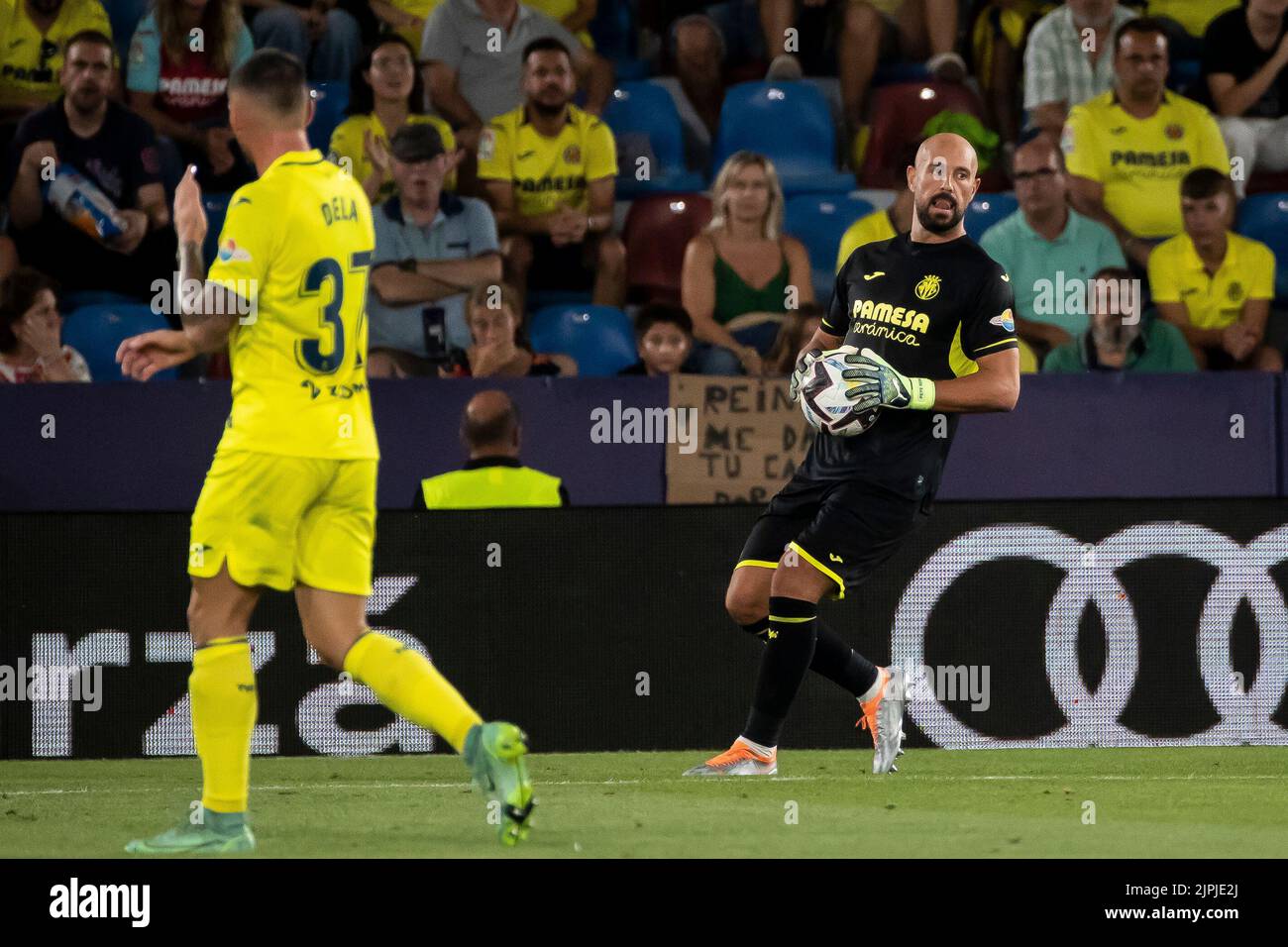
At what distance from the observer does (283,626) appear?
8367mm

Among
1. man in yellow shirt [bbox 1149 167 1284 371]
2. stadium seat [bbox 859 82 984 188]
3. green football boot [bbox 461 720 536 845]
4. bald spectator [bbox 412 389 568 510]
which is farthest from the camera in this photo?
stadium seat [bbox 859 82 984 188]

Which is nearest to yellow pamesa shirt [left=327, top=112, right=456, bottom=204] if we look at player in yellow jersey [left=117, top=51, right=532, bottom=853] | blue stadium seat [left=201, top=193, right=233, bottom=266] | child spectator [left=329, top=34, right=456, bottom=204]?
child spectator [left=329, top=34, right=456, bottom=204]

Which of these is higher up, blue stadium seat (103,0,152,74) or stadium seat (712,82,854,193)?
blue stadium seat (103,0,152,74)

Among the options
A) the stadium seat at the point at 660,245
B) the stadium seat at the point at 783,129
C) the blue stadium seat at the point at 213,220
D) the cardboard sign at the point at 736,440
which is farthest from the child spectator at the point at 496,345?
the stadium seat at the point at 783,129

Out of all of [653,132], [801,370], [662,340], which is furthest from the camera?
[653,132]

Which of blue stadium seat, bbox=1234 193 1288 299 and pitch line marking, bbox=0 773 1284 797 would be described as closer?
pitch line marking, bbox=0 773 1284 797

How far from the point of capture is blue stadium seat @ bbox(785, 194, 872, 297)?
11.2 meters

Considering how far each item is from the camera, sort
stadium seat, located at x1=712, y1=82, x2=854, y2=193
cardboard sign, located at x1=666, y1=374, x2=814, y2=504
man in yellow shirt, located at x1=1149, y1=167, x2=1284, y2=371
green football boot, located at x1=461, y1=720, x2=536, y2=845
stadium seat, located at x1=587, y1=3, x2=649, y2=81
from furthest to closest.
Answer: stadium seat, located at x1=587, y1=3, x2=649, y2=81 → stadium seat, located at x1=712, y1=82, x2=854, y2=193 → man in yellow shirt, located at x1=1149, y1=167, x2=1284, y2=371 → cardboard sign, located at x1=666, y1=374, x2=814, y2=504 → green football boot, located at x1=461, y1=720, x2=536, y2=845

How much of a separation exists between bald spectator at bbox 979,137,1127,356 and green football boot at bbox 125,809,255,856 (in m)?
6.03

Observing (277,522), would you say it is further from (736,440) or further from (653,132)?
(653,132)

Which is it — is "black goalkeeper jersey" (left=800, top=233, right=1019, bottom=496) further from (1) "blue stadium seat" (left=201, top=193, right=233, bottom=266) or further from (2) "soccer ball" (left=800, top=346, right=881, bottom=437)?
(1) "blue stadium seat" (left=201, top=193, right=233, bottom=266)

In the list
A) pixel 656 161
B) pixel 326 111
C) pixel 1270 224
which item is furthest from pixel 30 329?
pixel 1270 224

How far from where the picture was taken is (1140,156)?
11227mm

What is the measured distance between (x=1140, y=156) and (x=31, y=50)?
6.26 m
